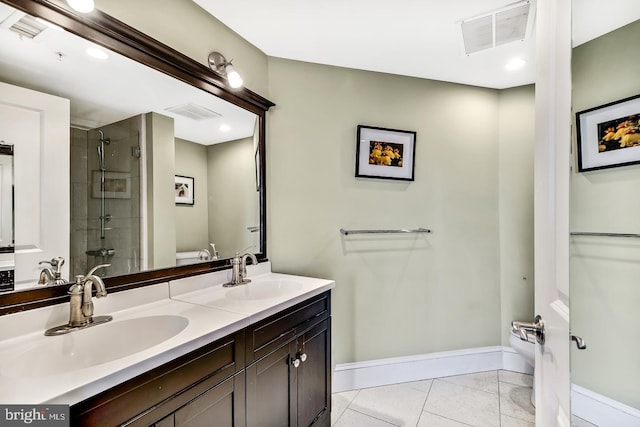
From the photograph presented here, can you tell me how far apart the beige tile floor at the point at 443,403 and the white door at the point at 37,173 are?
1720 mm

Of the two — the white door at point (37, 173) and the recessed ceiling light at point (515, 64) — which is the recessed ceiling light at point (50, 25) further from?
the recessed ceiling light at point (515, 64)

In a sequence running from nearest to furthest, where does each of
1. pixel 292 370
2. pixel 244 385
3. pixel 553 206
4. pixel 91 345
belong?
pixel 553 206 → pixel 91 345 → pixel 244 385 → pixel 292 370

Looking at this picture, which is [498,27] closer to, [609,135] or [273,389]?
[609,135]

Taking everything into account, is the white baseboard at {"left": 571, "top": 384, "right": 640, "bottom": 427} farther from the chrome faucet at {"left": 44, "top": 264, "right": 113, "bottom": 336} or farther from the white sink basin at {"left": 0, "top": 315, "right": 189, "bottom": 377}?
the chrome faucet at {"left": 44, "top": 264, "right": 113, "bottom": 336}

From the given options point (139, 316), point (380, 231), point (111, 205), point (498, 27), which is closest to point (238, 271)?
point (139, 316)

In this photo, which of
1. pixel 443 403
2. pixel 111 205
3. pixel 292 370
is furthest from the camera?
pixel 443 403

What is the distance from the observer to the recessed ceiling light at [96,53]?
1.20 m

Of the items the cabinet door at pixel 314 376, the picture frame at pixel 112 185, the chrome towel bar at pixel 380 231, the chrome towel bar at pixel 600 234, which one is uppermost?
the picture frame at pixel 112 185

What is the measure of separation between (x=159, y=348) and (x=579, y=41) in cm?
123

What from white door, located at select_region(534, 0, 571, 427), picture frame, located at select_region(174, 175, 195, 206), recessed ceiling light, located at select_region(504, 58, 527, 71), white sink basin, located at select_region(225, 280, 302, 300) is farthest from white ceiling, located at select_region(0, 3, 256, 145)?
recessed ceiling light, located at select_region(504, 58, 527, 71)

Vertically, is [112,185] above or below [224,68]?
below

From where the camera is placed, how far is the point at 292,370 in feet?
4.64

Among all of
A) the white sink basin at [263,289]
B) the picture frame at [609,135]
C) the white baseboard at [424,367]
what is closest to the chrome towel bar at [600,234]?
the picture frame at [609,135]

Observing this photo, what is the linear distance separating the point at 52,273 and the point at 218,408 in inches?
29.6
